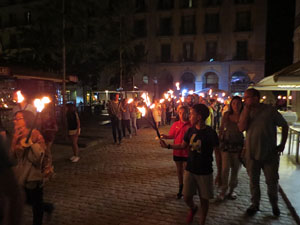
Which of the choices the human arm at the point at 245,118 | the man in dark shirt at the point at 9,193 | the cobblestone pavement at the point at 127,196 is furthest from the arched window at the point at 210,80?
the man in dark shirt at the point at 9,193

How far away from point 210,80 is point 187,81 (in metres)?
3.28

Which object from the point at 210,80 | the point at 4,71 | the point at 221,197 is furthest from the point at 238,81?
the point at 221,197

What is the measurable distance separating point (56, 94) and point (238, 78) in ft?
87.9

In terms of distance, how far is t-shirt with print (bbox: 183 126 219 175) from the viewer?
3.39 meters

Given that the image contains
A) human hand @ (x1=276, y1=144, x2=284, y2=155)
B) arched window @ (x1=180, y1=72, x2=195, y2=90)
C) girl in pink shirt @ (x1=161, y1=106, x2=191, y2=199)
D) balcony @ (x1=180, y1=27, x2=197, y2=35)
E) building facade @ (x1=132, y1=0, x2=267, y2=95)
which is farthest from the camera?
arched window @ (x1=180, y1=72, x2=195, y2=90)

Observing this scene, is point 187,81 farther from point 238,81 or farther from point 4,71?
point 4,71

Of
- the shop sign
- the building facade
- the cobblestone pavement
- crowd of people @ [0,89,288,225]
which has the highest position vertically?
the building facade

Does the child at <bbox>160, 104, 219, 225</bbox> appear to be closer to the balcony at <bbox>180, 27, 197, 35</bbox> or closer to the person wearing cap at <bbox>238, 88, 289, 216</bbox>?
the person wearing cap at <bbox>238, 88, 289, 216</bbox>

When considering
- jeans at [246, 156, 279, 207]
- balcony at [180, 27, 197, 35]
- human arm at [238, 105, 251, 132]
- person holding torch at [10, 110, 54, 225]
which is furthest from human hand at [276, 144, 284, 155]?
balcony at [180, 27, 197, 35]

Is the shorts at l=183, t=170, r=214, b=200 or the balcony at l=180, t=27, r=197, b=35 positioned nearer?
the shorts at l=183, t=170, r=214, b=200

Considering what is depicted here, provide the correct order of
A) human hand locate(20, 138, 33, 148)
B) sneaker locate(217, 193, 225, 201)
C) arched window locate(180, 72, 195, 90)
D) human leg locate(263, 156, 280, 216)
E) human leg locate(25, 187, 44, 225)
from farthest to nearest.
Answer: arched window locate(180, 72, 195, 90), sneaker locate(217, 193, 225, 201), human leg locate(263, 156, 280, 216), human leg locate(25, 187, 44, 225), human hand locate(20, 138, 33, 148)

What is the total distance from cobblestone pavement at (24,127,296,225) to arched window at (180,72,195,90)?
2919 centimetres

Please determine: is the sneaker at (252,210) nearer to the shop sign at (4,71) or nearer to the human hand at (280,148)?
the human hand at (280,148)

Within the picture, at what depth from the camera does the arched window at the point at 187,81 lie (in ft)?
119
